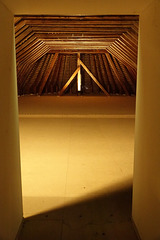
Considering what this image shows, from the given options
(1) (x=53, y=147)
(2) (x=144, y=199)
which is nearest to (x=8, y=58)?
(2) (x=144, y=199)

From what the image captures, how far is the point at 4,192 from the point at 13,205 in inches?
12.1

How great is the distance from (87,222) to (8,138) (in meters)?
1.13

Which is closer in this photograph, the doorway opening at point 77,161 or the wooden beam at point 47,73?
the doorway opening at point 77,161

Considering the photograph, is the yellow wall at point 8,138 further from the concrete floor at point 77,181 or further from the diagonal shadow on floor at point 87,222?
the concrete floor at point 77,181

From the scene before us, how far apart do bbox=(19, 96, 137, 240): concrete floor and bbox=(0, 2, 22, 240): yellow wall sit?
1.23 ft

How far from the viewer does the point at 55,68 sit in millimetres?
11711

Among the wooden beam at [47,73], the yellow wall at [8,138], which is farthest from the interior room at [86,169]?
the wooden beam at [47,73]

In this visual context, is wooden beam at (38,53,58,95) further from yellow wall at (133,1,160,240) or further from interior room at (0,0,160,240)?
yellow wall at (133,1,160,240)

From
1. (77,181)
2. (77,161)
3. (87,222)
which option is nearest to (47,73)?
(77,161)

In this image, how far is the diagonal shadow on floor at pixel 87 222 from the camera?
6.94ft

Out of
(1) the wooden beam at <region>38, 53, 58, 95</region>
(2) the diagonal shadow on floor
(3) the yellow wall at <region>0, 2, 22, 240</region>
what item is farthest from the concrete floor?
(1) the wooden beam at <region>38, 53, 58, 95</region>

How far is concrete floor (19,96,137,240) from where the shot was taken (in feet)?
7.30

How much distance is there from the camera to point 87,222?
2.31 m

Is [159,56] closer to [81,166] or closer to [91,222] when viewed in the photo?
[91,222]
